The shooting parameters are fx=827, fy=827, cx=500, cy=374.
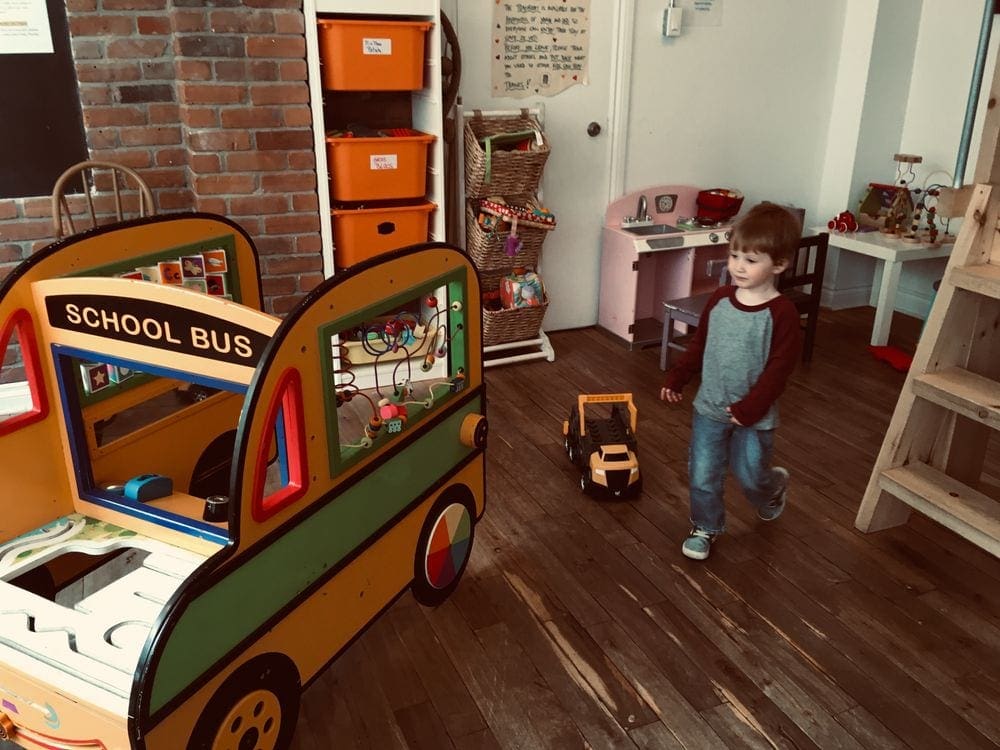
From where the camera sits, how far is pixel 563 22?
3.51 metres

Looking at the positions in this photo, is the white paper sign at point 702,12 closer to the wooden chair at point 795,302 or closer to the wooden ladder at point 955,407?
the wooden chair at point 795,302

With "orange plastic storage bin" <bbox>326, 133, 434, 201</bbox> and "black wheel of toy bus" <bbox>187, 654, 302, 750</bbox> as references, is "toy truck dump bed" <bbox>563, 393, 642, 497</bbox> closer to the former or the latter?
"orange plastic storage bin" <bbox>326, 133, 434, 201</bbox>

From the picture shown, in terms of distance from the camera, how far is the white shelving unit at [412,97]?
2850mm

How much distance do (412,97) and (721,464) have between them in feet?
6.66

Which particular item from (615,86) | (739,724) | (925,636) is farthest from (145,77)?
(925,636)

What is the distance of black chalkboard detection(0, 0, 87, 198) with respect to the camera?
2.87 meters

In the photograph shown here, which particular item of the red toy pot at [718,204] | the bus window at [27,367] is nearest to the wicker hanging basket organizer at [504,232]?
the red toy pot at [718,204]

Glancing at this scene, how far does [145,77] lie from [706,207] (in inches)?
98.1

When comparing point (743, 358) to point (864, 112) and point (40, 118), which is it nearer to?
point (40, 118)

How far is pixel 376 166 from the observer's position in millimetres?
3039

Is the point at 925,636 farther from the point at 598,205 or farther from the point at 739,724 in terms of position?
the point at 598,205

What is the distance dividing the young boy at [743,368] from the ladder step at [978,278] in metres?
0.46

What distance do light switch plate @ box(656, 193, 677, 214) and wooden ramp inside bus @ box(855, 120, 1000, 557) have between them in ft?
6.38

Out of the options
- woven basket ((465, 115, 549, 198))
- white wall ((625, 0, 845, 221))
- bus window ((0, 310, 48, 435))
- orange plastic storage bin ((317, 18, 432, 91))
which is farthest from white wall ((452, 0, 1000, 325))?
bus window ((0, 310, 48, 435))
